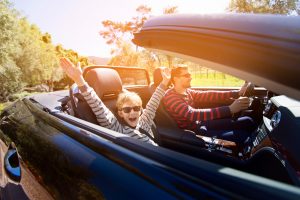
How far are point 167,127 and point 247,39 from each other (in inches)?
105

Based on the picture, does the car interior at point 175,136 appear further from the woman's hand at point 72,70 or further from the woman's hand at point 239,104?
the woman's hand at point 72,70

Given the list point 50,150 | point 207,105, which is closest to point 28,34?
point 207,105

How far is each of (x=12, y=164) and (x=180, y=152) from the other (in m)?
1.51

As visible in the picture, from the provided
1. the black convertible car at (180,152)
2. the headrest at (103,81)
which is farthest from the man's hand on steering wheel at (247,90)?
the headrest at (103,81)

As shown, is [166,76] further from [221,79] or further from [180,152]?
[221,79]

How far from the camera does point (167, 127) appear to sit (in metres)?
3.42

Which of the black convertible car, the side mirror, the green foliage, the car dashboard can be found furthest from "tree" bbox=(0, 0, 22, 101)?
the car dashboard

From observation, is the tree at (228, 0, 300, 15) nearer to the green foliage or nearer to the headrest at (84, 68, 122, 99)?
the green foliage

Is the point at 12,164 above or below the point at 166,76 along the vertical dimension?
below

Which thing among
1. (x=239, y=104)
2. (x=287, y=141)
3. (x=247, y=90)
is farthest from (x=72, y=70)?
(x=247, y=90)

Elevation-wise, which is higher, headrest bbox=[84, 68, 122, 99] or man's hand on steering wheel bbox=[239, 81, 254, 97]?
headrest bbox=[84, 68, 122, 99]

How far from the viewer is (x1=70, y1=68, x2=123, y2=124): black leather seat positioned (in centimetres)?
272

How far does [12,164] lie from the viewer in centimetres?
215

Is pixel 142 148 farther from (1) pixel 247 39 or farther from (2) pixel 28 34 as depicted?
(2) pixel 28 34
